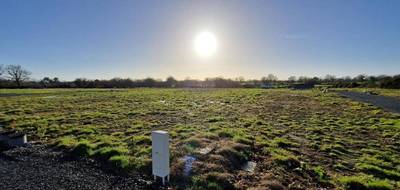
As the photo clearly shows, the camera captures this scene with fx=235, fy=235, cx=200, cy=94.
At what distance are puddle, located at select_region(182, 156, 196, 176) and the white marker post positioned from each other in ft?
1.90

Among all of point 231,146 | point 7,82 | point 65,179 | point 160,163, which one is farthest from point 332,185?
point 7,82

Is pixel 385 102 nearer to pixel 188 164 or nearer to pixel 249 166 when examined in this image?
pixel 249 166

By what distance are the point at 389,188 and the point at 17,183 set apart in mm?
7631

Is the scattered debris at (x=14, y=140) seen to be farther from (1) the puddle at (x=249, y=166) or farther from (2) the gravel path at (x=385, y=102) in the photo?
(2) the gravel path at (x=385, y=102)

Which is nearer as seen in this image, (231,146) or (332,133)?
(231,146)

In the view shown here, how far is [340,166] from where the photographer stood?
248 inches

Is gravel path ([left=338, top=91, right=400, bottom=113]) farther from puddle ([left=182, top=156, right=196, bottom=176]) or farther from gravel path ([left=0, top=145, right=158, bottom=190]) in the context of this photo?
gravel path ([left=0, top=145, right=158, bottom=190])

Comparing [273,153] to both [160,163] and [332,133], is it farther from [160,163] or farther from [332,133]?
[332,133]

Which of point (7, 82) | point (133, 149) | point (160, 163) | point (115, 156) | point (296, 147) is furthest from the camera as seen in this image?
point (7, 82)

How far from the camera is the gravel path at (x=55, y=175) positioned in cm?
455

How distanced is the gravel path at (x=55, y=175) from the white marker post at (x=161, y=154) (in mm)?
308

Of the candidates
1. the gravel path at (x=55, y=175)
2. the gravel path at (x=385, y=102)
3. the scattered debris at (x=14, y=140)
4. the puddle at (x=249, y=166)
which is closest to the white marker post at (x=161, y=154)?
the gravel path at (x=55, y=175)

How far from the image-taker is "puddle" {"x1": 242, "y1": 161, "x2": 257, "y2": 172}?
5.56 metres

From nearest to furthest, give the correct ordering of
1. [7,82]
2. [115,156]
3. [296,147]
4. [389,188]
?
[389,188] → [115,156] → [296,147] → [7,82]
